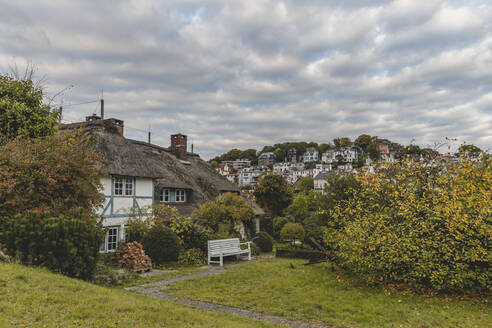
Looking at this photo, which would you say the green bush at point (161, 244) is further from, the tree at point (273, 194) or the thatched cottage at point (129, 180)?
the tree at point (273, 194)

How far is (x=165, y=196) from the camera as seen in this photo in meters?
21.7

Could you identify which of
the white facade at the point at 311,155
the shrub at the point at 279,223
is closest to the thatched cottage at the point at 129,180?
the shrub at the point at 279,223

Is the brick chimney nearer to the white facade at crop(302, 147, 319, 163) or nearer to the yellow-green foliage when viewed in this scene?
the yellow-green foliage

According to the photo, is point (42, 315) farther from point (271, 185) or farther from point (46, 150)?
point (271, 185)

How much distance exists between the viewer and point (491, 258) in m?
8.48

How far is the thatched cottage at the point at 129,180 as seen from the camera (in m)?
16.5

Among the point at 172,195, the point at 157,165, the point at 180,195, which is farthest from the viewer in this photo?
the point at 157,165

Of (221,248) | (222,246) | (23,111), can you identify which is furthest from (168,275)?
(23,111)

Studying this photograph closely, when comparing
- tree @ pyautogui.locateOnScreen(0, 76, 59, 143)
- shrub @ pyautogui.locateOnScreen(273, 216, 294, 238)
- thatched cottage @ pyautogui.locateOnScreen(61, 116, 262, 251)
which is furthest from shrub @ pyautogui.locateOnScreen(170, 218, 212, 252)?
shrub @ pyautogui.locateOnScreen(273, 216, 294, 238)

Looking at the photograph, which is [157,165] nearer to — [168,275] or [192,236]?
[192,236]

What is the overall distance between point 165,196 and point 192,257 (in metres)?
6.31

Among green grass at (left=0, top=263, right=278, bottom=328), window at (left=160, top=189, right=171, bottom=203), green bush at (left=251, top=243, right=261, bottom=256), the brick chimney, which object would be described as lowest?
green bush at (left=251, top=243, right=261, bottom=256)

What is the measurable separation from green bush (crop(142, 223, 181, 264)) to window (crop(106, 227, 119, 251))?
1.72m

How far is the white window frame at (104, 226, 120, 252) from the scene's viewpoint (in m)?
16.3
